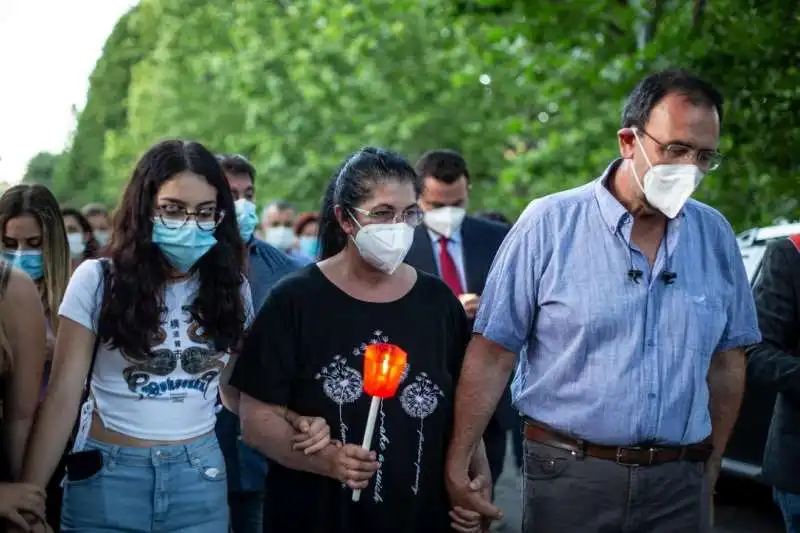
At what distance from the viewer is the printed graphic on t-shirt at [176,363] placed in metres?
3.91

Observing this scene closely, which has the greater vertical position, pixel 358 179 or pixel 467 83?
pixel 467 83

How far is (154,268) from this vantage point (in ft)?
13.3

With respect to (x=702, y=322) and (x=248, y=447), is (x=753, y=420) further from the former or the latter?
(x=702, y=322)

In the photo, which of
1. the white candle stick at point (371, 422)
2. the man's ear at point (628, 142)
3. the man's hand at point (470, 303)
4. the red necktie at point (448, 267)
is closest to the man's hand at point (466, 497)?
the white candle stick at point (371, 422)

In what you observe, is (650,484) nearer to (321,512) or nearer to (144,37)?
(321,512)

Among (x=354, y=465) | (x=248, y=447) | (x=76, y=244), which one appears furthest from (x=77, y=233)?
(x=354, y=465)

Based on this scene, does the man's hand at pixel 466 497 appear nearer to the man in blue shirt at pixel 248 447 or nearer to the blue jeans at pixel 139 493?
the blue jeans at pixel 139 493

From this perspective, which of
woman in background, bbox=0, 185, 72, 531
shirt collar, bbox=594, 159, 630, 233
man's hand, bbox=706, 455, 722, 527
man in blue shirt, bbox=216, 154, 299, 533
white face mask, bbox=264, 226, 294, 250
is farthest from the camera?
white face mask, bbox=264, 226, 294, 250

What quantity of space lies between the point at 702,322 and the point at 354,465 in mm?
1263

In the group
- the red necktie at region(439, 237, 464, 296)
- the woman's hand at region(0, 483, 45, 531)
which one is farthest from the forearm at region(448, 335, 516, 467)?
the red necktie at region(439, 237, 464, 296)

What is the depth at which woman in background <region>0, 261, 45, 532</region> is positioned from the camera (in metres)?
3.48

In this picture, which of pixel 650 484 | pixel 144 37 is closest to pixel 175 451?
pixel 650 484

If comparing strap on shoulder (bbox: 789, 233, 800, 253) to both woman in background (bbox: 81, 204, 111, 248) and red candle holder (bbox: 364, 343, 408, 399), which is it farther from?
woman in background (bbox: 81, 204, 111, 248)

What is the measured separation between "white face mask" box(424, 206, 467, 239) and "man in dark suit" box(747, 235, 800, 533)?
2.66 m
